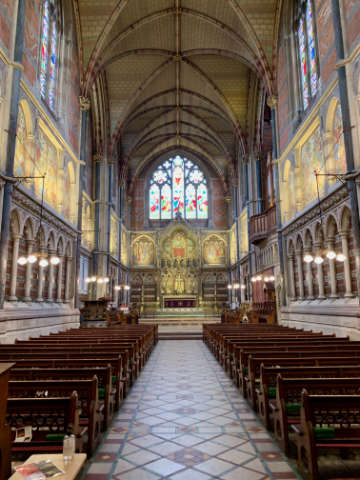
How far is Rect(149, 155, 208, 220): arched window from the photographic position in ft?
147

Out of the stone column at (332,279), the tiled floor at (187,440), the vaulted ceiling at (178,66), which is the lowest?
the tiled floor at (187,440)

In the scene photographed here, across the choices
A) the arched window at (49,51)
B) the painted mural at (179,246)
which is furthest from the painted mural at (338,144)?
the painted mural at (179,246)

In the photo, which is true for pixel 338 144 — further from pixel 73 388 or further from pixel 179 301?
pixel 179 301

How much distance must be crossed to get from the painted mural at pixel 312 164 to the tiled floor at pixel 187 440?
425 inches

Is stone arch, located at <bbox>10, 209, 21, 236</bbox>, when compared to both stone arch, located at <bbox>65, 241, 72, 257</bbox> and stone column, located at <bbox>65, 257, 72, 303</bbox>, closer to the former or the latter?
stone arch, located at <bbox>65, 241, 72, 257</bbox>

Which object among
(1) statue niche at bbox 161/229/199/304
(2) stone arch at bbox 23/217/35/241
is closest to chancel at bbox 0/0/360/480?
(2) stone arch at bbox 23/217/35/241

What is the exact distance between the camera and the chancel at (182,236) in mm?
4984

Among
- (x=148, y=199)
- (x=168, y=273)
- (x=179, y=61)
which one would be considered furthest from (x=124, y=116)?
(x=168, y=273)

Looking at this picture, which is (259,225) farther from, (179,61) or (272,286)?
(179,61)

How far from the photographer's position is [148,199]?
148ft

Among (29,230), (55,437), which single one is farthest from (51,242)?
(55,437)

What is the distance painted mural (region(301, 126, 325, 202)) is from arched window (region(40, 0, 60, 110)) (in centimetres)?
1343

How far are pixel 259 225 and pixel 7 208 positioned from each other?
1847 centimetres

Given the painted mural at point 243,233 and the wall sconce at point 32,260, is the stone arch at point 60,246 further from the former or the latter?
the painted mural at point 243,233
